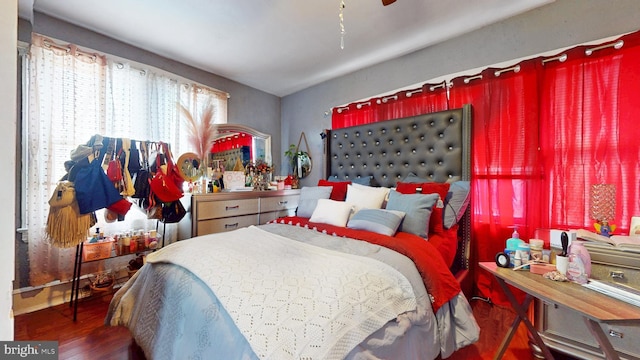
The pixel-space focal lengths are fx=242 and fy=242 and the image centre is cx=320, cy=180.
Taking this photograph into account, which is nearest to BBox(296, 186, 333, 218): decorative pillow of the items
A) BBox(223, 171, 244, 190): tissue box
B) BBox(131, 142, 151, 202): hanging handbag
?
BBox(223, 171, 244, 190): tissue box

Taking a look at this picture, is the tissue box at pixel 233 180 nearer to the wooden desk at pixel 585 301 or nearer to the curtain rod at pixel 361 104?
the curtain rod at pixel 361 104

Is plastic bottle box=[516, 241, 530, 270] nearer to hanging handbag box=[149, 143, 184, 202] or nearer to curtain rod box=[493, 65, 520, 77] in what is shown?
curtain rod box=[493, 65, 520, 77]

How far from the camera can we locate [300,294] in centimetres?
92

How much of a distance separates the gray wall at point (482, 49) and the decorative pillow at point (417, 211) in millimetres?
1394

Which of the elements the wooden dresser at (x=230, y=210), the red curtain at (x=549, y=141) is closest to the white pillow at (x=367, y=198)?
the red curtain at (x=549, y=141)

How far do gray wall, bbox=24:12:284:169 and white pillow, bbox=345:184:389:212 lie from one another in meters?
1.99

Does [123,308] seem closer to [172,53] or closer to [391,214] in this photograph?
[391,214]

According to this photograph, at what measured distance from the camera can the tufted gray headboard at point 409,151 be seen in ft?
7.14

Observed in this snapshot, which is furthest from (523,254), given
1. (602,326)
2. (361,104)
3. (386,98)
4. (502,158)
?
(361,104)

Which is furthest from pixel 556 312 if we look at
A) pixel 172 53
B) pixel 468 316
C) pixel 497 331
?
pixel 172 53

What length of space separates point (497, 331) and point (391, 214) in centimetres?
112

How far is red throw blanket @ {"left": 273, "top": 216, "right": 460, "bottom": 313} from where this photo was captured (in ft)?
4.30

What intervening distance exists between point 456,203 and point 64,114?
3.46 meters

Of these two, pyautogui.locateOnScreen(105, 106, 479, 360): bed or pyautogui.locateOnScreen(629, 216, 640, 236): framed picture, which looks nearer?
pyautogui.locateOnScreen(105, 106, 479, 360): bed
